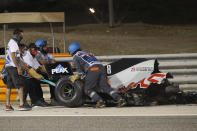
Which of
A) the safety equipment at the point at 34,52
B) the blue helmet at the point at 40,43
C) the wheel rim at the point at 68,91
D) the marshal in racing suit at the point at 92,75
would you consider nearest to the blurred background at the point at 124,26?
the blue helmet at the point at 40,43

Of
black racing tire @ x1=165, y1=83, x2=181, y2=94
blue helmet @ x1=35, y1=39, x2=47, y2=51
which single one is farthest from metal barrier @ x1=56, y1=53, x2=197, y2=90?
black racing tire @ x1=165, y1=83, x2=181, y2=94

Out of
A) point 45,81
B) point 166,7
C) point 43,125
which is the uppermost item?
point 166,7

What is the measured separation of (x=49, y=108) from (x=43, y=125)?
2.24 m

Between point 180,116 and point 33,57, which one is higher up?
point 33,57

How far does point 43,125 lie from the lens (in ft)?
25.3

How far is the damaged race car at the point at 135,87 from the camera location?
31.4 feet

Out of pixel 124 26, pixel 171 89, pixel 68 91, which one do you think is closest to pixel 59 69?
pixel 68 91

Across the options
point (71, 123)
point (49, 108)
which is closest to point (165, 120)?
point (71, 123)

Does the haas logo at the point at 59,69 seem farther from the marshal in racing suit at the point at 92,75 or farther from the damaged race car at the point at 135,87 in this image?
the marshal in racing suit at the point at 92,75

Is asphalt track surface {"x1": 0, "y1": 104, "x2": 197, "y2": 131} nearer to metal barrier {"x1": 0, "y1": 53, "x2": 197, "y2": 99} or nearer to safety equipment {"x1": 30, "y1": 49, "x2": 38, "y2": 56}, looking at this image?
safety equipment {"x1": 30, "y1": 49, "x2": 38, "y2": 56}

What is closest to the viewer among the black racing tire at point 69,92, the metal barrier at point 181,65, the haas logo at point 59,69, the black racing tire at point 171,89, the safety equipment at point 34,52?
the black racing tire at point 171,89

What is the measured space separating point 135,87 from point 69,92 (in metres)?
1.33

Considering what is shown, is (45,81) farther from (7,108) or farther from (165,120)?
(165,120)

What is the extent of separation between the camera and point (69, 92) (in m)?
9.89
